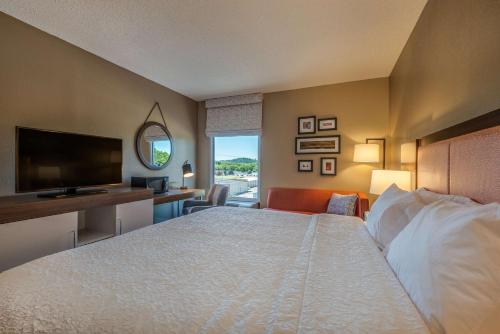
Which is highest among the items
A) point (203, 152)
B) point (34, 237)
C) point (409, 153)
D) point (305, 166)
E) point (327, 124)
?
point (327, 124)

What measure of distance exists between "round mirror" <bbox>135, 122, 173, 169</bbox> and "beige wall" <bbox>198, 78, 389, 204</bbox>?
168 cm

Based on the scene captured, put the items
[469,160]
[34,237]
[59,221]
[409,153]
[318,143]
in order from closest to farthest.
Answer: [469,160]
[34,237]
[59,221]
[409,153]
[318,143]

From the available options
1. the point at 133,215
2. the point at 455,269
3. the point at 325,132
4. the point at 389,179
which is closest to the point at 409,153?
the point at 389,179

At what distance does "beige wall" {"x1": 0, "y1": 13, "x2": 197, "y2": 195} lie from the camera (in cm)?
204

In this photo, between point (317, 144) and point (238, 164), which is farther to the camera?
point (238, 164)

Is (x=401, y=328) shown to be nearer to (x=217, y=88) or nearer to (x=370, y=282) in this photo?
(x=370, y=282)

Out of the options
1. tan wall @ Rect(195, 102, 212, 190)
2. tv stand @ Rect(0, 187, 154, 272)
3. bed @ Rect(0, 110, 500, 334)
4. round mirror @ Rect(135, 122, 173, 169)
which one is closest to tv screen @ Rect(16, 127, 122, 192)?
tv stand @ Rect(0, 187, 154, 272)

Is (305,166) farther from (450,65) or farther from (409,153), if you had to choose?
(450,65)

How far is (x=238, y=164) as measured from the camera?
4.36 meters

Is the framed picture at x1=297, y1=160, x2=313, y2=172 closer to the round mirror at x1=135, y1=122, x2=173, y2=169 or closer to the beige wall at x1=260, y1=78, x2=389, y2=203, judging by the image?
the beige wall at x1=260, y1=78, x2=389, y2=203

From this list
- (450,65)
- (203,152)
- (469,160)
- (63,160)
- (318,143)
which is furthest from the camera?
(203,152)

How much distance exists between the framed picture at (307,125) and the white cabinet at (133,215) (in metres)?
2.56

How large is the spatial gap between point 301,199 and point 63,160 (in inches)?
120

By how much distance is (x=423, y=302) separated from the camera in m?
0.70
